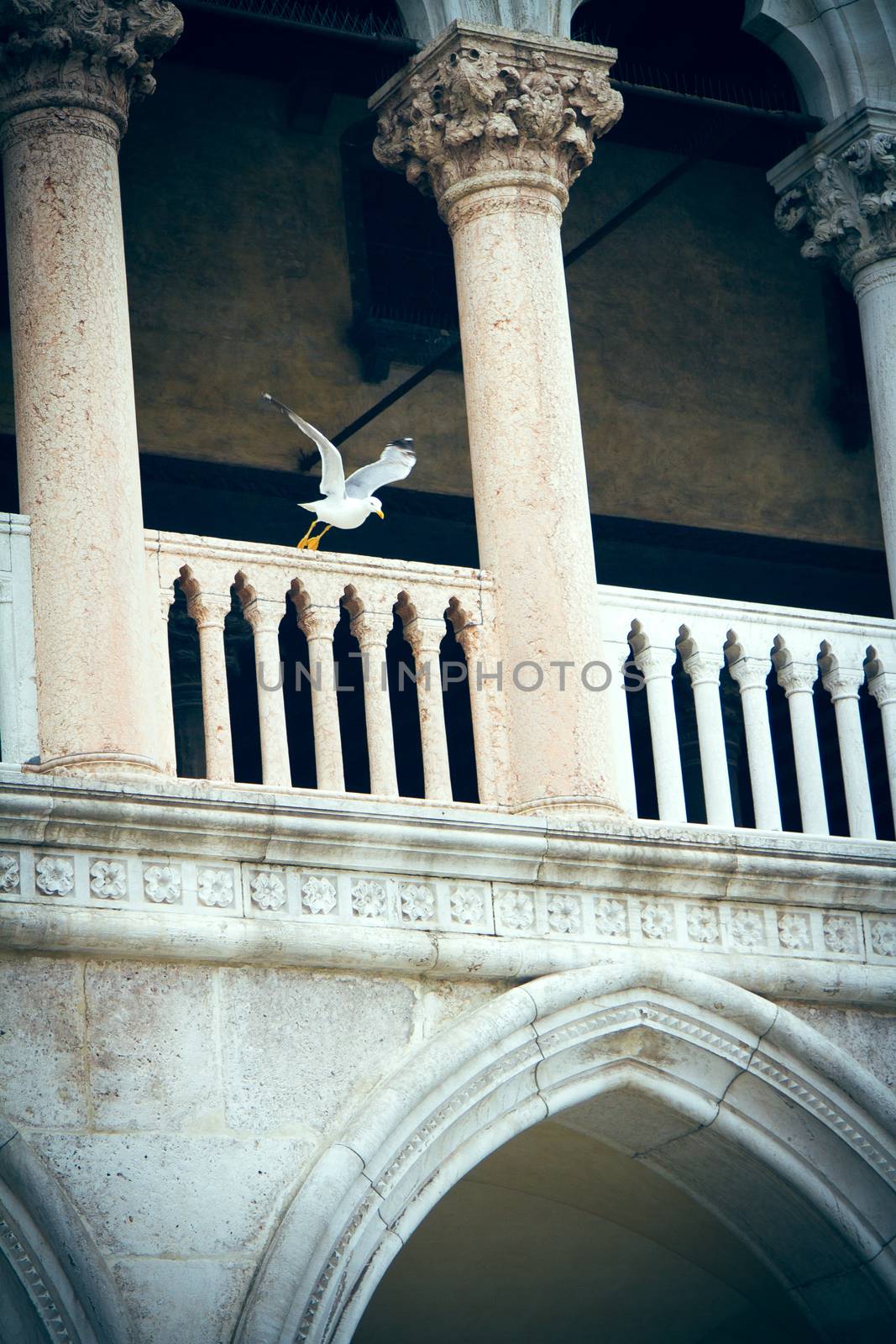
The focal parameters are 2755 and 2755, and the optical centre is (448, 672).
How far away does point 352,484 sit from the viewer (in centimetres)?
897

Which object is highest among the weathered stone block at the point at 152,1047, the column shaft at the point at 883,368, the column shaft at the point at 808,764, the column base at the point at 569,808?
the column shaft at the point at 883,368

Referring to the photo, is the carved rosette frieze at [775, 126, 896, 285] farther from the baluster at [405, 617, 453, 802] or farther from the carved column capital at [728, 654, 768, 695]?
the baluster at [405, 617, 453, 802]

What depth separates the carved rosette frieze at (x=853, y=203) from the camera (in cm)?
1009

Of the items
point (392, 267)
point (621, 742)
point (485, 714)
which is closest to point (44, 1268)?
point (485, 714)

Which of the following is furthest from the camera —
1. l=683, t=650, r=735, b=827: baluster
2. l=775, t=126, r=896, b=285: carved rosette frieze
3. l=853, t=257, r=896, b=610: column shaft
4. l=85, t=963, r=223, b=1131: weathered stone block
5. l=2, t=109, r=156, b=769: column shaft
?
l=775, t=126, r=896, b=285: carved rosette frieze

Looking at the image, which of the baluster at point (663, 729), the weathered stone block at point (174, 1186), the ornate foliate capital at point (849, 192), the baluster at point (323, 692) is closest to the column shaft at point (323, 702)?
the baluster at point (323, 692)

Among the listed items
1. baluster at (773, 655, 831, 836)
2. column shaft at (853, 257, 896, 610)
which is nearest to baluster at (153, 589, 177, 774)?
baluster at (773, 655, 831, 836)

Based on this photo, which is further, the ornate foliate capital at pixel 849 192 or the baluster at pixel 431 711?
the ornate foliate capital at pixel 849 192

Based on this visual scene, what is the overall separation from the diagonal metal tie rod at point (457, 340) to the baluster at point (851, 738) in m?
2.26

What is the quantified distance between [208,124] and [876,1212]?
18.8ft

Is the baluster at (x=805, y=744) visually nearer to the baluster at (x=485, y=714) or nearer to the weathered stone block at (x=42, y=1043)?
the baluster at (x=485, y=714)

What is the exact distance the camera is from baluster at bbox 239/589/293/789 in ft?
27.3

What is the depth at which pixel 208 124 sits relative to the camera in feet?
39.0

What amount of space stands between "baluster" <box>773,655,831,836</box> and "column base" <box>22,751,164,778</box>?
2.35 metres
